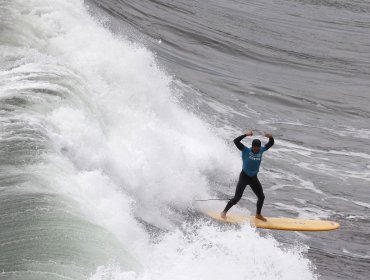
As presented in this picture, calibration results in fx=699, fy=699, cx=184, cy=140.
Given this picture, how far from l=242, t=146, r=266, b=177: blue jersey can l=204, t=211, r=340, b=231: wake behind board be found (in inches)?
28.4

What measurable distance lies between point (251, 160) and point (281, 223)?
44.9 inches

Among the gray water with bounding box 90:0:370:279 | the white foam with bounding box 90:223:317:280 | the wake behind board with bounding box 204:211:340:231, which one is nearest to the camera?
the white foam with bounding box 90:223:317:280

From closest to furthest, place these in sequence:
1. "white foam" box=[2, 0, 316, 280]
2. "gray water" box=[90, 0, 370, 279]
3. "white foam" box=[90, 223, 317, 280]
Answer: "white foam" box=[90, 223, 317, 280]
"white foam" box=[2, 0, 316, 280]
"gray water" box=[90, 0, 370, 279]

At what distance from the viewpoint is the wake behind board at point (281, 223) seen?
10.7 meters

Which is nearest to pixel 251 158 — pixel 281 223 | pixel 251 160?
pixel 251 160

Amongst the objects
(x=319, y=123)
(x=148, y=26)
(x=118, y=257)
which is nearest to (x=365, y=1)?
(x=148, y=26)

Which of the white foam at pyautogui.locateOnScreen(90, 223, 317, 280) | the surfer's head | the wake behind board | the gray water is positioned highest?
the gray water

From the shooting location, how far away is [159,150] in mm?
11750

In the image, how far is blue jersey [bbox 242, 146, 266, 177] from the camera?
10508 mm

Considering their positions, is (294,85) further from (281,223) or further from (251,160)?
(251,160)

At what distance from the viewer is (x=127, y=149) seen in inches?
439

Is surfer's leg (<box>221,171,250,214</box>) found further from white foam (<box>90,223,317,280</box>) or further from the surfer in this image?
white foam (<box>90,223,317,280</box>)

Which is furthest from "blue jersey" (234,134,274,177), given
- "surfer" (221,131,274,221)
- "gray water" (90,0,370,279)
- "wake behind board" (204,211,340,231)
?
"gray water" (90,0,370,279)

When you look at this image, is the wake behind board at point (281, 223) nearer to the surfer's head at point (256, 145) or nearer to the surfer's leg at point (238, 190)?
the surfer's leg at point (238, 190)
